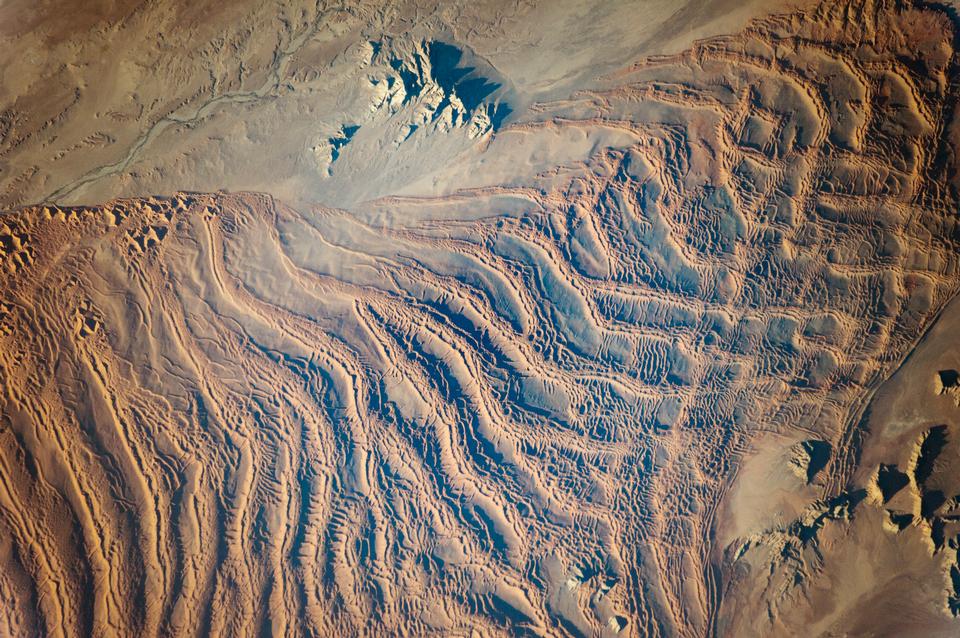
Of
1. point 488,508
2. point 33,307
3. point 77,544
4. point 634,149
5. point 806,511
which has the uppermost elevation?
point 33,307

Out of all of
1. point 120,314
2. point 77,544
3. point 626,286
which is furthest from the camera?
point 626,286

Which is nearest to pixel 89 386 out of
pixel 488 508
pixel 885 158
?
pixel 488 508

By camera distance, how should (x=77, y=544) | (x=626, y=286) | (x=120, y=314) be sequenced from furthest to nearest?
(x=626, y=286), (x=120, y=314), (x=77, y=544)

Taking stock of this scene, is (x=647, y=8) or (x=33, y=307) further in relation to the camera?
(x=647, y=8)

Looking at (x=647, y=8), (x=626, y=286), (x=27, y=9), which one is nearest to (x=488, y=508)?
(x=626, y=286)

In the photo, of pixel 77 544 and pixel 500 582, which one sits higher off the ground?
pixel 77 544

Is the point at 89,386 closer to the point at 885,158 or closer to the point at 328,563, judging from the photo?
the point at 328,563
